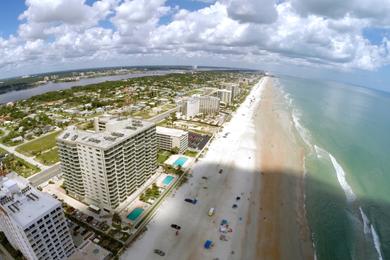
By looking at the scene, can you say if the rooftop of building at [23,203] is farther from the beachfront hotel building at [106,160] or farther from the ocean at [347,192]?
the ocean at [347,192]

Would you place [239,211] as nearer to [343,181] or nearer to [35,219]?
[343,181]

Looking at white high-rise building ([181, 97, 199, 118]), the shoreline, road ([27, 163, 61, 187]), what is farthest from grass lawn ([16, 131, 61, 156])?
the shoreline

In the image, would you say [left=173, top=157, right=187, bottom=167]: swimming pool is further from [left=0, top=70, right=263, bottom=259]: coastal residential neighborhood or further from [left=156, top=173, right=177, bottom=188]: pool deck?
[left=156, top=173, right=177, bottom=188]: pool deck

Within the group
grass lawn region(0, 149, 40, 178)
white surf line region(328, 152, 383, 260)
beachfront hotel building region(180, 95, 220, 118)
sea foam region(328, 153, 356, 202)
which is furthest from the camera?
beachfront hotel building region(180, 95, 220, 118)

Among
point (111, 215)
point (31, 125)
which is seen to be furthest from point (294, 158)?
point (31, 125)

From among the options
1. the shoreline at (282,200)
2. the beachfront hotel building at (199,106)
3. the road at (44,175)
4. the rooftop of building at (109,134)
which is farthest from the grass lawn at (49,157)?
the beachfront hotel building at (199,106)

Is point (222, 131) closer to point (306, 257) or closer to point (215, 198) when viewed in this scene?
point (215, 198)
